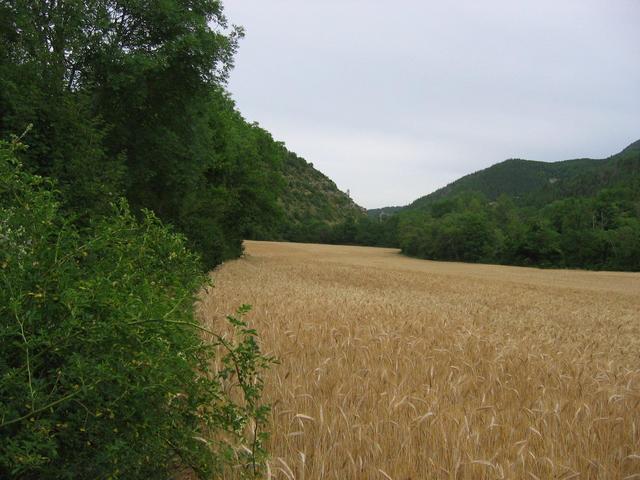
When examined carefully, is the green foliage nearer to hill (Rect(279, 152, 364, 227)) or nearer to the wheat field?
the wheat field

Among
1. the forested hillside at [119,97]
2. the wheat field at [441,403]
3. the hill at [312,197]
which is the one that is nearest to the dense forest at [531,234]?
the hill at [312,197]

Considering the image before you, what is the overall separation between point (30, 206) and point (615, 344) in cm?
749

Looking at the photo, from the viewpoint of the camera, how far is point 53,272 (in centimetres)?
180

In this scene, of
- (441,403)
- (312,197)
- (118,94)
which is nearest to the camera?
(441,403)

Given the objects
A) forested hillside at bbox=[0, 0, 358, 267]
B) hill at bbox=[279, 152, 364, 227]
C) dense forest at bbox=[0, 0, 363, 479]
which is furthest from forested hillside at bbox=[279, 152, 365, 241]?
forested hillside at bbox=[0, 0, 358, 267]

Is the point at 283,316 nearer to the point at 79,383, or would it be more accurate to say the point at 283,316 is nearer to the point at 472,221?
the point at 79,383

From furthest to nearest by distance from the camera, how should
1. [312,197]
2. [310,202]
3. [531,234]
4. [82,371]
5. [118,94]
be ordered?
[312,197] < [310,202] < [531,234] < [118,94] < [82,371]

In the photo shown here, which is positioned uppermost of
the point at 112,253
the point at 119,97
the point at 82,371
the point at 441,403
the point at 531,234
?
the point at 119,97

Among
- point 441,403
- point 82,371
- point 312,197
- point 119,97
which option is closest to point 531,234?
point 119,97

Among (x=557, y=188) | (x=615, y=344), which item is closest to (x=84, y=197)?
(x=615, y=344)

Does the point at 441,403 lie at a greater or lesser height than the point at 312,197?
lesser

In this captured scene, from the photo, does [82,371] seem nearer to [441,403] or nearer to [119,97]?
[441,403]

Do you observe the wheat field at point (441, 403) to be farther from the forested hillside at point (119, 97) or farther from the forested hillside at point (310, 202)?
the forested hillside at point (310, 202)

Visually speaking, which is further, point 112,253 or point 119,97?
point 119,97
